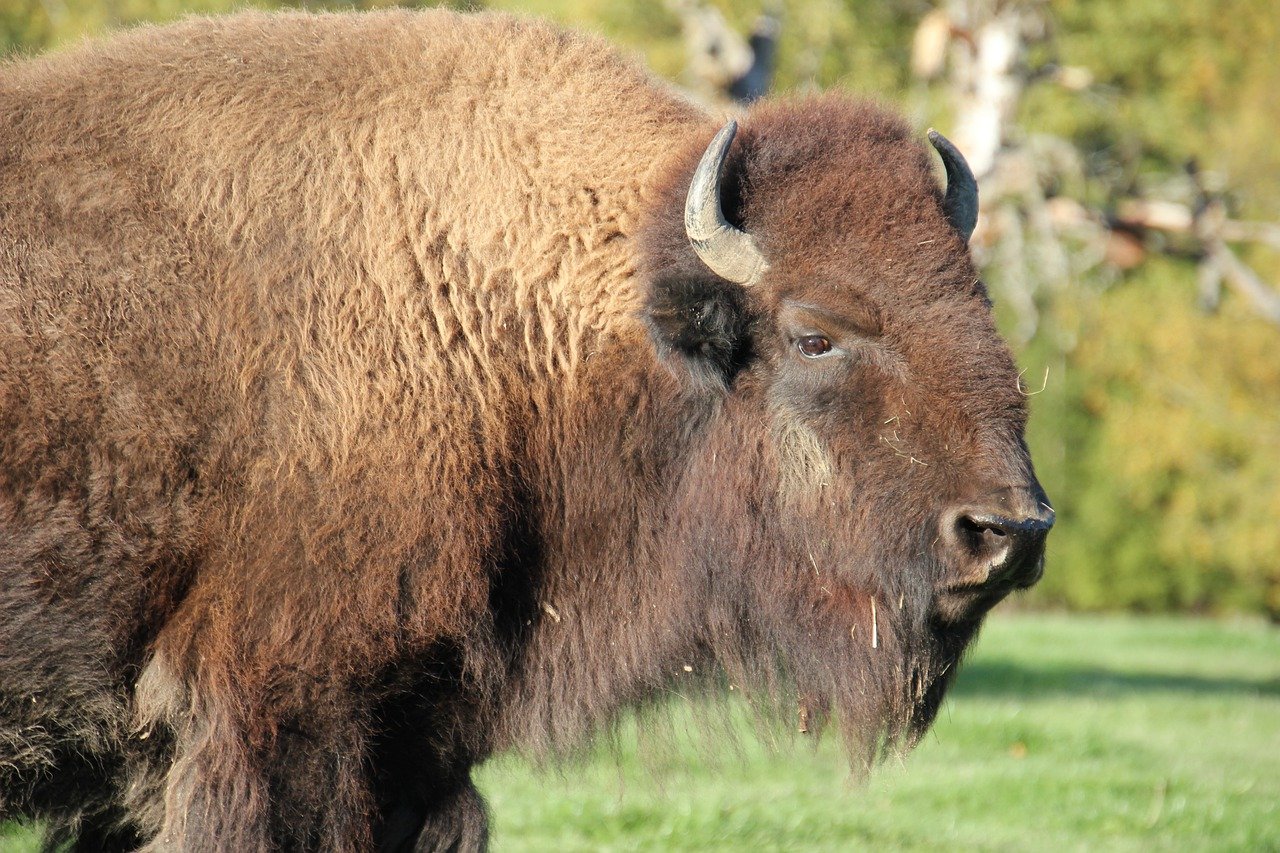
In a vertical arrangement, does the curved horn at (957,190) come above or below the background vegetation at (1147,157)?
above

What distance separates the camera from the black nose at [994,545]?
3.24 meters

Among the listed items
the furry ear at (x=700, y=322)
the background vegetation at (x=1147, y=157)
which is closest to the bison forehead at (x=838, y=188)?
the furry ear at (x=700, y=322)

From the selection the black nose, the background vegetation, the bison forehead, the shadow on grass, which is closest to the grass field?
the black nose

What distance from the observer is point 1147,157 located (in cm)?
1988

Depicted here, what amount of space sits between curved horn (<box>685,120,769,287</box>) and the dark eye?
21cm

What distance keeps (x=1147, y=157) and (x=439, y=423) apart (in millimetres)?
18813

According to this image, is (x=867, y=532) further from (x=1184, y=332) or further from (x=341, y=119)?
(x=1184, y=332)

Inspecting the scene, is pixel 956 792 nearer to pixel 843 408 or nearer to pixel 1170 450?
pixel 843 408

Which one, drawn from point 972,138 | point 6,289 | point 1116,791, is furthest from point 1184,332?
point 6,289

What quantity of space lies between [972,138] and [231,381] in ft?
32.7

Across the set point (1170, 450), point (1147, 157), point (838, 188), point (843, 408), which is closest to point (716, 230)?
point (838, 188)

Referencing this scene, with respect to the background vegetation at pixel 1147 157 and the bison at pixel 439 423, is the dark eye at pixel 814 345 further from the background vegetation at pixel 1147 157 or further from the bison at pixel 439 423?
the background vegetation at pixel 1147 157

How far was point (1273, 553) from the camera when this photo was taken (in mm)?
19375

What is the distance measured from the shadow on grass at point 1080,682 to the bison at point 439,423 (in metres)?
6.65
